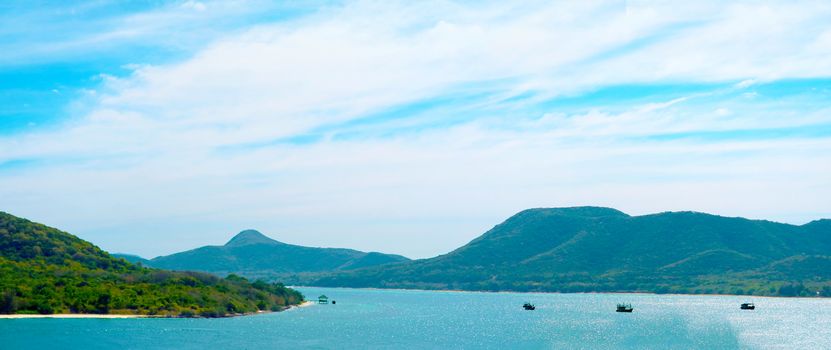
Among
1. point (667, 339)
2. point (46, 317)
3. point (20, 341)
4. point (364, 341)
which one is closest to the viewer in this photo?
point (20, 341)

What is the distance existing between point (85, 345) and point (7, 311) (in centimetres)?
6181

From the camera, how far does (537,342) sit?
175 meters

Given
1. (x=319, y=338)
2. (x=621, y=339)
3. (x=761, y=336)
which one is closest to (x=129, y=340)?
(x=319, y=338)

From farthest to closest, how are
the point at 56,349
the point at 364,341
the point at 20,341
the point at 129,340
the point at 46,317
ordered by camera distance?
1. the point at 46,317
2. the point at 364,341
3. the point at 129,340
4. the point at 20,341
5. the point at 56,349

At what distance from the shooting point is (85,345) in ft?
483

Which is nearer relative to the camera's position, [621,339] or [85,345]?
[85,345]

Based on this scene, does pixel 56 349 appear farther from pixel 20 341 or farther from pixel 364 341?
pixel 364 341

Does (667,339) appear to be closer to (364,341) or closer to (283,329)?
(364,341)

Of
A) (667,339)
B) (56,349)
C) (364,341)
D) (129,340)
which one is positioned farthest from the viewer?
(667,339)

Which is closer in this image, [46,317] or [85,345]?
[85,345]

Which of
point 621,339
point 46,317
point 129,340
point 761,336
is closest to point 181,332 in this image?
point 129,340

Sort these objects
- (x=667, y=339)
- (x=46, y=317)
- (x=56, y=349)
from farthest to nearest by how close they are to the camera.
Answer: (x=46, y=317) < (x=667, y=339) < (x=56, y=349)

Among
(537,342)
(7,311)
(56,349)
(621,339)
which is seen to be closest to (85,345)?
(56,349)

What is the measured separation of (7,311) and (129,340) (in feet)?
184
